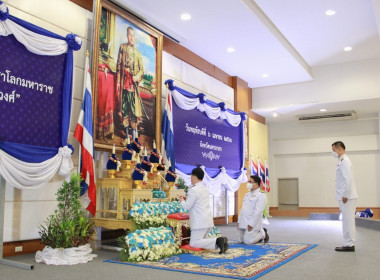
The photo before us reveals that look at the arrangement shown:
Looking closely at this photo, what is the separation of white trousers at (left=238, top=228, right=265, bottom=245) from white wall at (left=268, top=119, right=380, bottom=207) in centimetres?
817

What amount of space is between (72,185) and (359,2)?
6717mm

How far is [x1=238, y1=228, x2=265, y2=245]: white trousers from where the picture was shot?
20.2 feet

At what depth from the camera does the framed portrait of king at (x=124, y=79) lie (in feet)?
20.6

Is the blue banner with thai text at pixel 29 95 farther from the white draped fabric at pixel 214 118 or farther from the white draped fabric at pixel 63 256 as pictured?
the white draped fabric at pixel 214 118

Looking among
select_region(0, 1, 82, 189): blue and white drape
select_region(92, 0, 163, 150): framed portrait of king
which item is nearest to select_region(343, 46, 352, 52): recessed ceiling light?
select_region(92, 0, 163, 150): framed portrait of king

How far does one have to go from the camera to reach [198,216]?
528 centimetres

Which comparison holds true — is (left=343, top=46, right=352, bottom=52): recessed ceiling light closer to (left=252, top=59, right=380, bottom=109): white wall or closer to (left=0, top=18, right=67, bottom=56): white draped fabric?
(left=252, top=59, right=380, bottom=109): white wall

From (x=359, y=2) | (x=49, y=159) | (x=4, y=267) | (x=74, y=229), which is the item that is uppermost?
(x=359, y=2)

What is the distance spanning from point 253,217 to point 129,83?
317 cm

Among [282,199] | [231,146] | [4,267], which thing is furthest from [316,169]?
[4,267]

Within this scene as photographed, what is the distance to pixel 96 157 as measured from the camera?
6395mm

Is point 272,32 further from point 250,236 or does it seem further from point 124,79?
A: point 250,236

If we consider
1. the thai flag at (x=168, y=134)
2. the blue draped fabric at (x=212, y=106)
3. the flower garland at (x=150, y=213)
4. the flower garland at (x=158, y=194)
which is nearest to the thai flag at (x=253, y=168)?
the blue draped fabric at (x=212, y=106)

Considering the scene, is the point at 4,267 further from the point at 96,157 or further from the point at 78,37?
the point at 78,37
